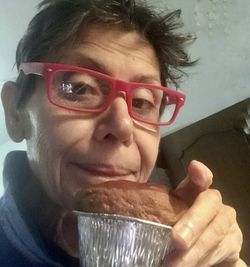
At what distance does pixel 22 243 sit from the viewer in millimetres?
588

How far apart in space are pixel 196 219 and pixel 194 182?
8cm

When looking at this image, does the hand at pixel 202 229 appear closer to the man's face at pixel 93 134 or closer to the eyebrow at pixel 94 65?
the man's face at pixel 93 134

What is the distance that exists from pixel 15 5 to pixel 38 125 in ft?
3.20

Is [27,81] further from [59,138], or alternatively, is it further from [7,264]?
[7,264]

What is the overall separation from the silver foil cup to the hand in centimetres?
3

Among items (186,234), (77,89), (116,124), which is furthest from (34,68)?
(186,234)

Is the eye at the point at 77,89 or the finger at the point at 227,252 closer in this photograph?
the finger at the point at 227,252

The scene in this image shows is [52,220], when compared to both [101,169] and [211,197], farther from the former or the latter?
[211,197]

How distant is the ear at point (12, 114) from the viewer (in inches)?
28.6

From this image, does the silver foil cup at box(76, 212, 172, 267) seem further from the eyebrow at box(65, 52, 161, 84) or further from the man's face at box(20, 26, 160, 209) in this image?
the eyebrow at box(65, 52, 161, 84)

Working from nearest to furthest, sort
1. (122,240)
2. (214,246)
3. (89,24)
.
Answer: (122,240) → (214,246) → (89,24)

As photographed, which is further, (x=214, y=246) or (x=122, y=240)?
(x=214, y=246)

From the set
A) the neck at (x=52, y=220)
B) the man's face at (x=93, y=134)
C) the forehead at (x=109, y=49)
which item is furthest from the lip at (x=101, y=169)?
the forehead at (x=109, y=49)

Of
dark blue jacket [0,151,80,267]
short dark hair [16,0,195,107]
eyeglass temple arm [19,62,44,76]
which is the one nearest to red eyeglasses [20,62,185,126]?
eyeglass temple arm [19,62,44,76]
